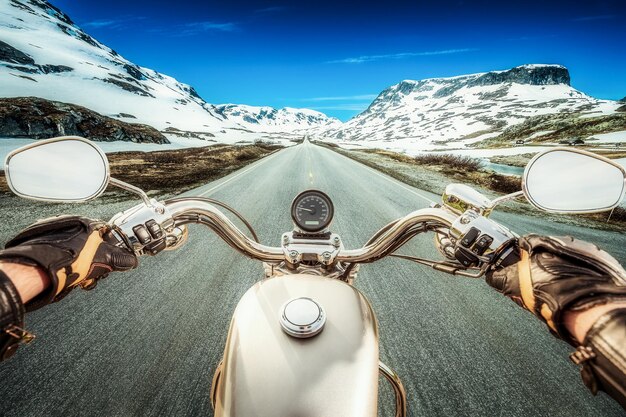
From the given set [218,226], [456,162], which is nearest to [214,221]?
[218,226]

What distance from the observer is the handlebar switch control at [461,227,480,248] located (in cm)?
123

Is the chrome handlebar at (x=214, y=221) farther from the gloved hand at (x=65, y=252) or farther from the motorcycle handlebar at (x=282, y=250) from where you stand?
the gloved hand at (x=65, y=252)

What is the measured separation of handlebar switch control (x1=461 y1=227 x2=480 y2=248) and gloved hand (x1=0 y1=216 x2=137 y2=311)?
158 centimetres

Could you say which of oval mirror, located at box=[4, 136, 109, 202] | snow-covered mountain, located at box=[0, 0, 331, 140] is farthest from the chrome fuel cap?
snow-covered mountain, located at box=[0, 0, 331, 140]

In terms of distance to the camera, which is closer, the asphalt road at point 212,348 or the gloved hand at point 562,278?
the gloved hand at point 562,278

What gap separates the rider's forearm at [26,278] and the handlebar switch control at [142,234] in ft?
1.25

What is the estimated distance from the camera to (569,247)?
0.93 m

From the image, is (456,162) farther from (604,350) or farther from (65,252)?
(65,252)

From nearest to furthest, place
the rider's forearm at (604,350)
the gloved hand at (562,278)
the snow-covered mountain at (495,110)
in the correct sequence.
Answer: the rider's forearm at (604,350), the gloved hand at (562,278), the snow-covered mountain at (495,110)

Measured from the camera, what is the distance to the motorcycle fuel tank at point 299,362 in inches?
32.5

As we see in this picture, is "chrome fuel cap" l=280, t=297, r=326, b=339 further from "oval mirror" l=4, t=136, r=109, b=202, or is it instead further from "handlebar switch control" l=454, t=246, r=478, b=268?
"oval mirror" l=4, t=136, r=109, b=202

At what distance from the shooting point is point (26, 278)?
0.86 metres

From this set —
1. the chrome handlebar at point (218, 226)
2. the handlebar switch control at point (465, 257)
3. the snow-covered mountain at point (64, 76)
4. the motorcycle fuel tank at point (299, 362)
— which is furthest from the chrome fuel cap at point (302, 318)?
the snow-covered mountain at point (64, 76)

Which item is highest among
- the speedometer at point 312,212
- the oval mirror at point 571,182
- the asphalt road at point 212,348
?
the oval mirror at point 571,182
